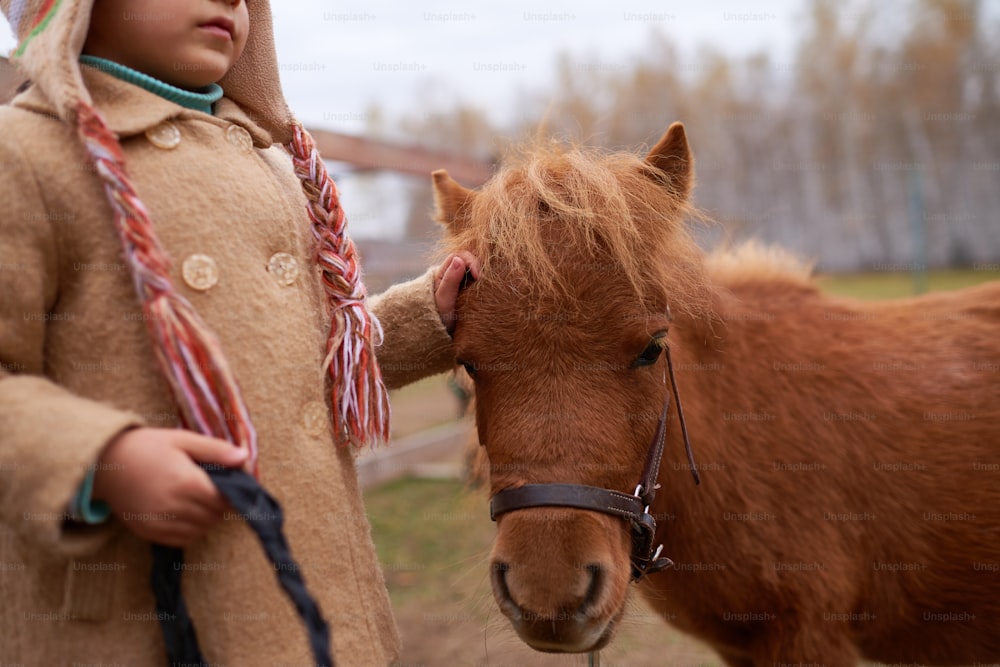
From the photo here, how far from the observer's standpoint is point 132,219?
48.6 inches

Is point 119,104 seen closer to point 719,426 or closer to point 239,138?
point 239,138

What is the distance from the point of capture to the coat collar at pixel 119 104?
134 cm

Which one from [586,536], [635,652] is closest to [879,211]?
[635,652]

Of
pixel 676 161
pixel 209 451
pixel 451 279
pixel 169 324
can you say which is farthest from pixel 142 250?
pixel 676 161

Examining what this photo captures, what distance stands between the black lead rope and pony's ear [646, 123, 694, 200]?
5.20 feet

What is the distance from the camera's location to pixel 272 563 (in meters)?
1.15

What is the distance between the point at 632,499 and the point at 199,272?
1.21 m

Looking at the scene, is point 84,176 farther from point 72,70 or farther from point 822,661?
point 822,661

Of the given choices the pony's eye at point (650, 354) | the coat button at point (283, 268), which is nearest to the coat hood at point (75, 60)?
the coat button at point (283, 268)

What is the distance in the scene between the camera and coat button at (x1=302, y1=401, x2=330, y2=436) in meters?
1.49

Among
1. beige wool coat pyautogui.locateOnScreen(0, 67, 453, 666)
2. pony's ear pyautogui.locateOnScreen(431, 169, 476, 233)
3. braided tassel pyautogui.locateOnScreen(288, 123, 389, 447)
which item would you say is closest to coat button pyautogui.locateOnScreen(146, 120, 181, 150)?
beige wool coat pyautogui.locateOnScreen(0, 67, 453, 666)

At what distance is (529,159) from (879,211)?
30.5 meters

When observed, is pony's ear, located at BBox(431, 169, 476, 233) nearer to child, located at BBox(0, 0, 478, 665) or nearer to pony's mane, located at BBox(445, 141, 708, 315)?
pony's mane, located at BBox(445, 141, 708, 315)

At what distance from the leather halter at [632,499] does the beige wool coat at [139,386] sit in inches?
15.7
